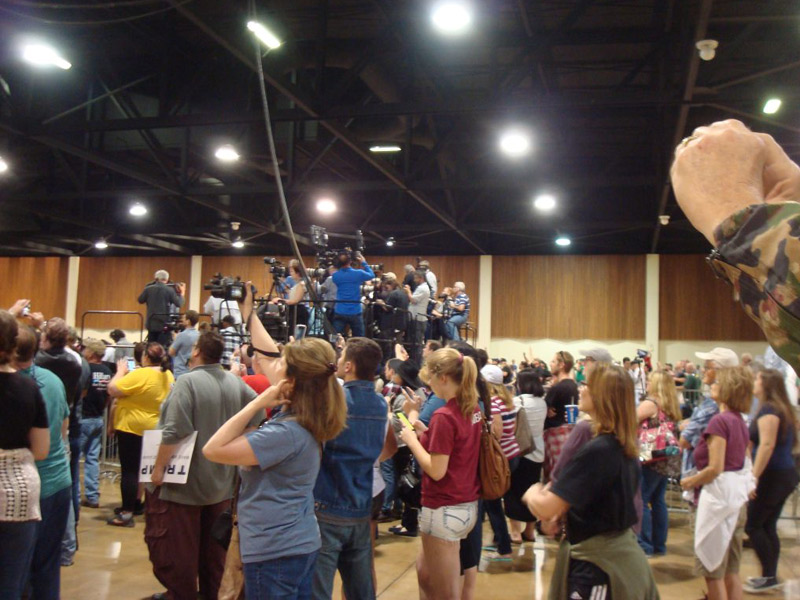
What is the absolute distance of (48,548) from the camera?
3.41 meters

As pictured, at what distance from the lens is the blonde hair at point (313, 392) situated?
104 inches

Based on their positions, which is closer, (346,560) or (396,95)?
(346,560)

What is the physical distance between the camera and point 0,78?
8961 millimetres

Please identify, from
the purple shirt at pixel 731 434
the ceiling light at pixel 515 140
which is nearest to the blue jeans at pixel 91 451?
the purple shirt at pixel 731 434

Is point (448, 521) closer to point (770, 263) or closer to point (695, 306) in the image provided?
A: point (770, 263)

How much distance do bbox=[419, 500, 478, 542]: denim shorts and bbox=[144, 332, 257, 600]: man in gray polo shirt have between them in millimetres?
1232

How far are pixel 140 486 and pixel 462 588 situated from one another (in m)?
4.14

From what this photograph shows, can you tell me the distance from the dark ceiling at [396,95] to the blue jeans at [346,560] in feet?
16.1

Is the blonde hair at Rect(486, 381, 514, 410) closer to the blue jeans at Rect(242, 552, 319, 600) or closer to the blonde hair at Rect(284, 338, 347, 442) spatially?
the blonde hair at Rect(284, 338, 347, 442)

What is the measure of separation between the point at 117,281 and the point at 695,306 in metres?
16.1

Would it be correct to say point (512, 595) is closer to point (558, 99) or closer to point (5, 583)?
point (5, 583)

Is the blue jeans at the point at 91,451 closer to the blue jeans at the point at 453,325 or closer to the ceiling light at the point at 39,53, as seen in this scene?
the ceiling light at the point at 39,53

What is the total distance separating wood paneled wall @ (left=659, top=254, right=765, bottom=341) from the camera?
17188 millimetres

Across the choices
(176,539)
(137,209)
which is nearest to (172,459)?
(176,539)
